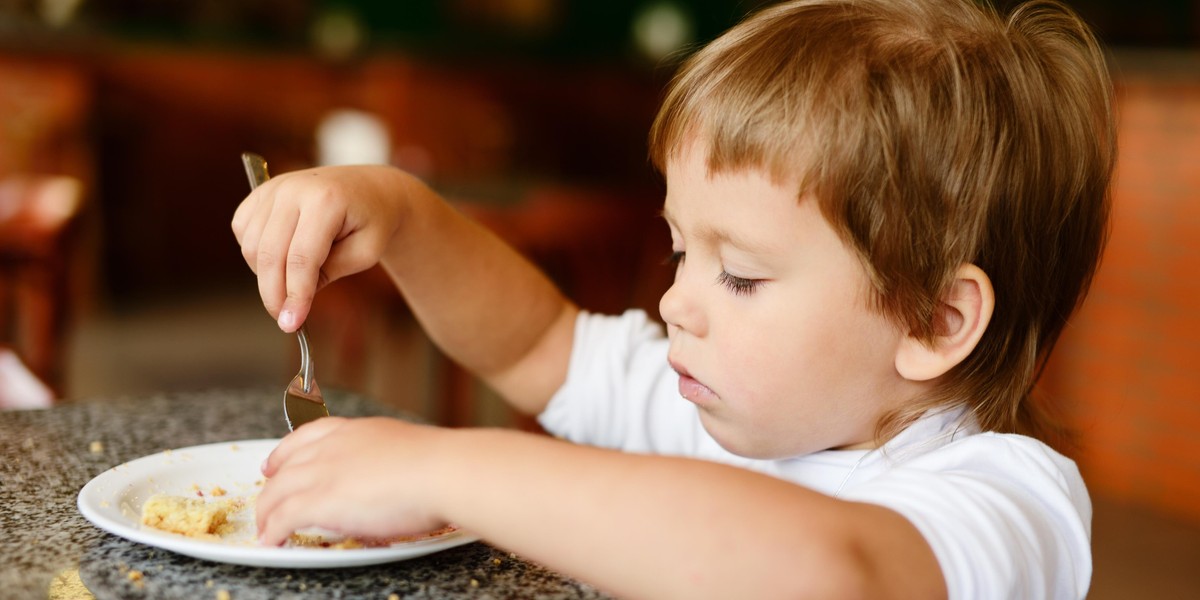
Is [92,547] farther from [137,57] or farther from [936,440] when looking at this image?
[137,57]

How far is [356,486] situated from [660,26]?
6.16 metres

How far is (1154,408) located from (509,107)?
349 cm

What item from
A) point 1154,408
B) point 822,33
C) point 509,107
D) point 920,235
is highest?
point 822,33

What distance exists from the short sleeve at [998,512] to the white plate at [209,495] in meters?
0.27

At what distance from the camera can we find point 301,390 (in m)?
0.97

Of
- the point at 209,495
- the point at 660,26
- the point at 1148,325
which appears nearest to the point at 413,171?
the point at 1148,325

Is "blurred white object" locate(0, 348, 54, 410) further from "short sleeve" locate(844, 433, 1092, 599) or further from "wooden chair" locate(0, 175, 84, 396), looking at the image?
"short sleeve" locate(844, 433, 1092, 599)

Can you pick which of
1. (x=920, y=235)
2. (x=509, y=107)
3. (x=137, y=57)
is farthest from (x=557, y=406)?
(x=509, y=107)

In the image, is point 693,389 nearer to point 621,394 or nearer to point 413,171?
point 621,394

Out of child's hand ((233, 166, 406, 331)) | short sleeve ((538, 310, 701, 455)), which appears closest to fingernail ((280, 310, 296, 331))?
child's hand ((233, 166, 406, 331))

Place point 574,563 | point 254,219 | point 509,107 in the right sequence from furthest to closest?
point 509,107 → point 254,219 → point 574,563

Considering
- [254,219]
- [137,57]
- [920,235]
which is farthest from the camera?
[137,57]

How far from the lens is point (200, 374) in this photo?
13.8 feet

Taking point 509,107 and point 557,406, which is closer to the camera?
point 557,406
